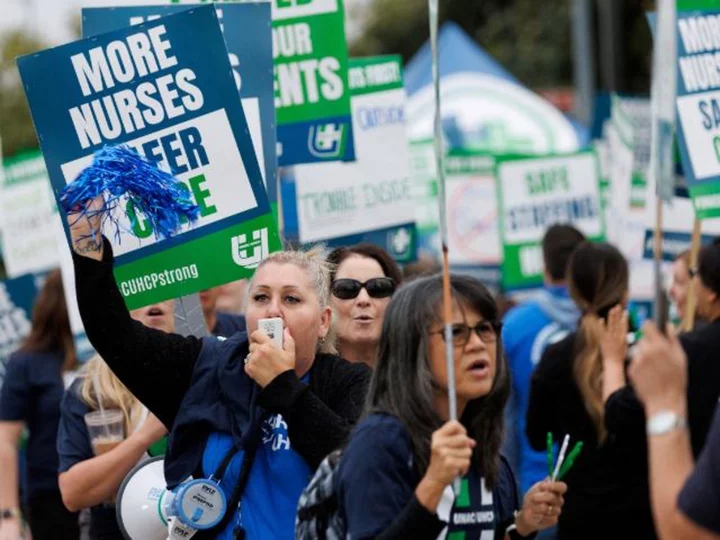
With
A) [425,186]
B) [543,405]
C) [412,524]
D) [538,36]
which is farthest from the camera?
[538,36]

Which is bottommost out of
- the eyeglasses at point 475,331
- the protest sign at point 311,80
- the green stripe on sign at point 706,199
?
the eyeglasses at point 475,331

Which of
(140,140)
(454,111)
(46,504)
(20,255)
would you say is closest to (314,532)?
(140,140)

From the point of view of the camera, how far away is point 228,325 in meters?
7.13

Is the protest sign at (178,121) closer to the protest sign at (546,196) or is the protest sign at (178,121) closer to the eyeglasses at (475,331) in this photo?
the eyeglasses at (475,331)

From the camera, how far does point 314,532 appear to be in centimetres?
396

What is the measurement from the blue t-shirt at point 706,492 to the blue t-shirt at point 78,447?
9.67ft

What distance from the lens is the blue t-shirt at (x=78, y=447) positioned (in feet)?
19.1

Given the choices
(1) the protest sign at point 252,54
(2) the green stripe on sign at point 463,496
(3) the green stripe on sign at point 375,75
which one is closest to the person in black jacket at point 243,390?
(2) the green stripe on sign at point 463,496

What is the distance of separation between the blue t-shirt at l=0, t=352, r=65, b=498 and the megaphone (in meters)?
2.32

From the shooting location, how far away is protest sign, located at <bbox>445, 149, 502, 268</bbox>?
48.2 feet

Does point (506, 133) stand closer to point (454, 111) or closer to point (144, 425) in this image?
point (454, 111)

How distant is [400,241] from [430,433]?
518cm

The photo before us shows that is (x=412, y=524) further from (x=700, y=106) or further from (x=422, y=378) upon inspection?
(x=700, y=106)

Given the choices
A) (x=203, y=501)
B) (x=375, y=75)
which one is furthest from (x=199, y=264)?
(x=375, y=75)
